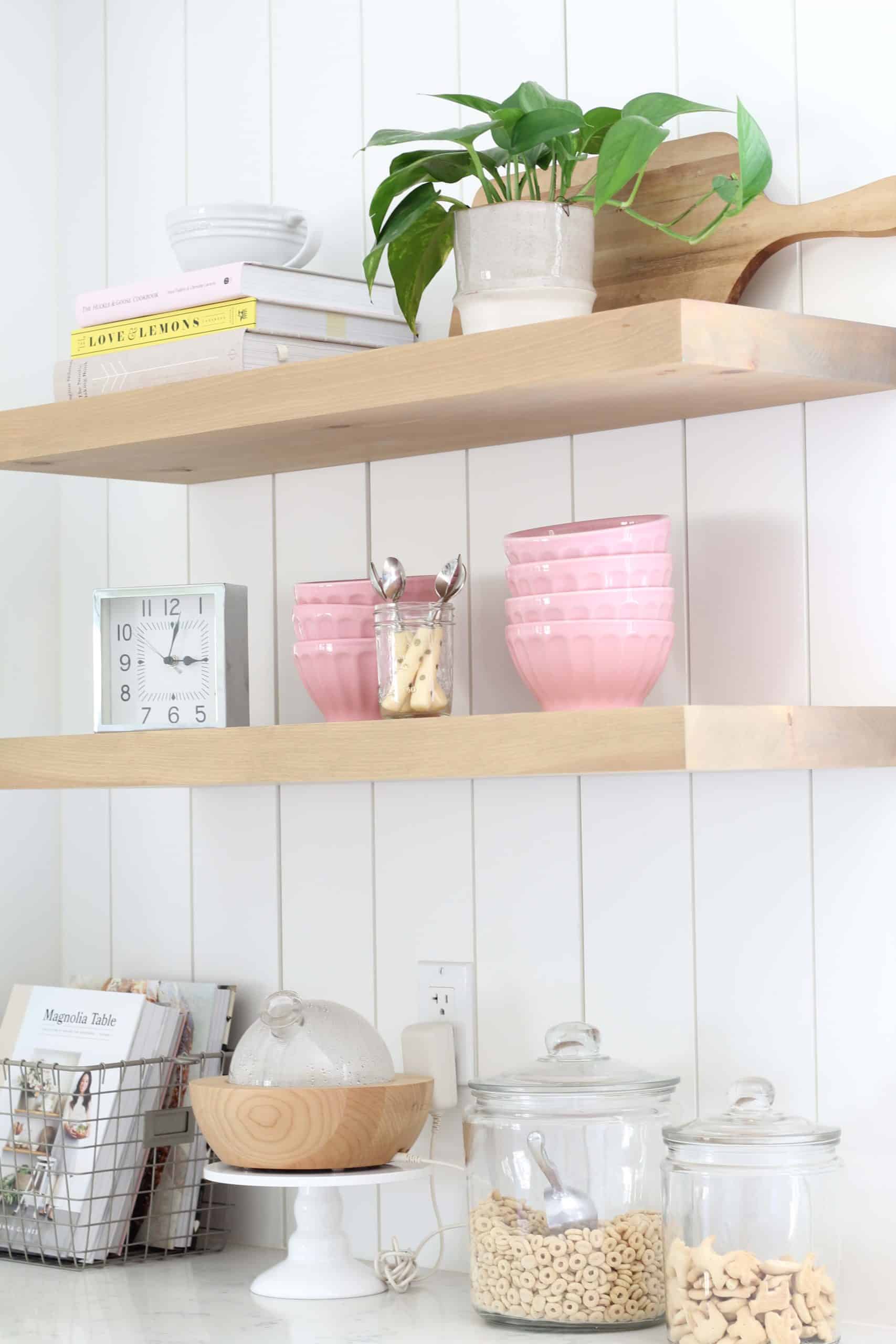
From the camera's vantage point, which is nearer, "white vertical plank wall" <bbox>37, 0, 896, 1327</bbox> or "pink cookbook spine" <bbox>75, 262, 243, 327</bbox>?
"white vertical plank wall" <bbox>37, 0, 896, 1327</bbox>

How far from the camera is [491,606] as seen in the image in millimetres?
1565

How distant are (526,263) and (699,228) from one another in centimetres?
16

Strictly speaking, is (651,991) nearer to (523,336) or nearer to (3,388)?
(523,336)

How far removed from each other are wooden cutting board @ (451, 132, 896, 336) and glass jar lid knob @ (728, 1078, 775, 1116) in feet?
1.86

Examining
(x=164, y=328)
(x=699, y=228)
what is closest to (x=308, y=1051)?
(x=164, y=328)

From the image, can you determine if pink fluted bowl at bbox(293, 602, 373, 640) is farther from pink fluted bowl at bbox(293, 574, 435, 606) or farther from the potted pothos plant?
the potted pothos plant

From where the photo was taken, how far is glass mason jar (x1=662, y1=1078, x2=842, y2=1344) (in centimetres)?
123

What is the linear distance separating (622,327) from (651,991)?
0.56m

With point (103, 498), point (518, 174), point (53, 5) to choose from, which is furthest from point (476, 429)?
point (53, 5)

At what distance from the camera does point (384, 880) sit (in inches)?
65.1

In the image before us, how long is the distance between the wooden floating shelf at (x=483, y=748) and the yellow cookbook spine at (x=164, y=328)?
13.2 inches

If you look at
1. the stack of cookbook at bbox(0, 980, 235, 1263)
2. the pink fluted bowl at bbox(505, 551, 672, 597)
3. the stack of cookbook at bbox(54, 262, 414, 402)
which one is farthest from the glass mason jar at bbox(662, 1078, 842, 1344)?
the stack of cookbook at bbox(54, 262, 414, 402)

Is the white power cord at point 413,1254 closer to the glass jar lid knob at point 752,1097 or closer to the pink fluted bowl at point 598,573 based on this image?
the glass jar lid knob at point 752,1097

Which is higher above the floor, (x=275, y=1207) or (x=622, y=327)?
(x=622, y=327)
